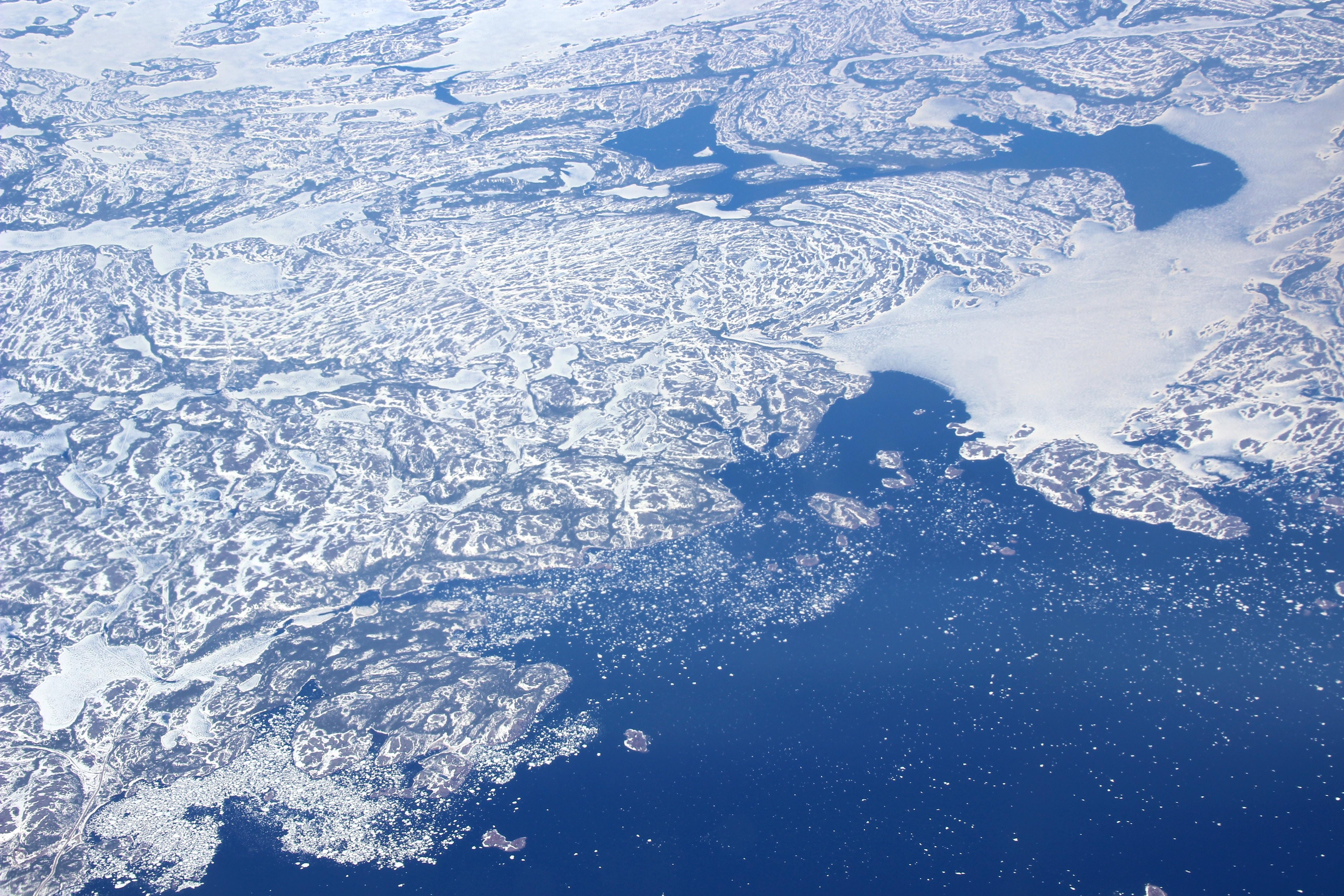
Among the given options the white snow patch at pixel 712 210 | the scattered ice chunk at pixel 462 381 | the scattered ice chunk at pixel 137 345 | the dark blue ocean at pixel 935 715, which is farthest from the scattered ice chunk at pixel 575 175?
the dark blue ocean at pixel 935 715

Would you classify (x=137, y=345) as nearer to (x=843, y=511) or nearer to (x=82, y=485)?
(x=82, y=485)

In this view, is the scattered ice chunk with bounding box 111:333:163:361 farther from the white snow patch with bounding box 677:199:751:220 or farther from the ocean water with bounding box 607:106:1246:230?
the ocean water with bounding box 607:106:1246:230

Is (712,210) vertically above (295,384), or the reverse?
(712,210)

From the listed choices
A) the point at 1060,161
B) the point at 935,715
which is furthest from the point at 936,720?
the point at 1060,161

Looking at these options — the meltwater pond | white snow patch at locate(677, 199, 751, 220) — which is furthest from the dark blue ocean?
white snow patch at locate(677, 199, 751, 220)

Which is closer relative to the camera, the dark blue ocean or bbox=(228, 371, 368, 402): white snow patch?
the dark blue ocean
